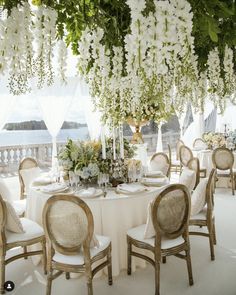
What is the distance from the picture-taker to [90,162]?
365 centimetres

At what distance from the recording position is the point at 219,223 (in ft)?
15.6

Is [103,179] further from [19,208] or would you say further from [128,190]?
Answer: [19,208]

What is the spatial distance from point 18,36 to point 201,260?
118 inches

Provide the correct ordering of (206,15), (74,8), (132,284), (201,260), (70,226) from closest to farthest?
(206,15) → (74,8) → (70,226) → (132,284) → (201,260)

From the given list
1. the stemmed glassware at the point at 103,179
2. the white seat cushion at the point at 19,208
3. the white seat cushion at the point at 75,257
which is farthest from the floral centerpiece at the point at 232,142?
the white seat cushion at the point at 75,257

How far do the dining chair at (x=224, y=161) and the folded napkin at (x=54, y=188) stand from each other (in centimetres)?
376

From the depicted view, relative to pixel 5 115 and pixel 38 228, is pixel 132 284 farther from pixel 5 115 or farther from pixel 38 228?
pixel 5 115

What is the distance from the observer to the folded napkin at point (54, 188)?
3.44m

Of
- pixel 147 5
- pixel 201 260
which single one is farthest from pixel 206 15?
pixel 201 260

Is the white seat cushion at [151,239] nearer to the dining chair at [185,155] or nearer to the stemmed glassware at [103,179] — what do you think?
the stemmed glassware at [103,179]

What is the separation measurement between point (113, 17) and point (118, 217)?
1.96m

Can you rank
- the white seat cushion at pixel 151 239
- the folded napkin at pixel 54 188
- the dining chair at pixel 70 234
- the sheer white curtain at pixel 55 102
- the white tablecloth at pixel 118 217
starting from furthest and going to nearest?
the sheer white curtain at pixel 55 102 → the folded napkin at pixel 54 188 → the white tablecloth at pixel 118 217 → the white seat cushion at pixel 151 239 → the dining chair at pixel 70 234

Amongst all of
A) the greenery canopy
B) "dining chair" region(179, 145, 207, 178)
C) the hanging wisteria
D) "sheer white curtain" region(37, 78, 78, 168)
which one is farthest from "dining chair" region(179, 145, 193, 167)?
the hanging wisteria

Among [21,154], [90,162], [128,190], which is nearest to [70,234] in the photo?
[128,190]
